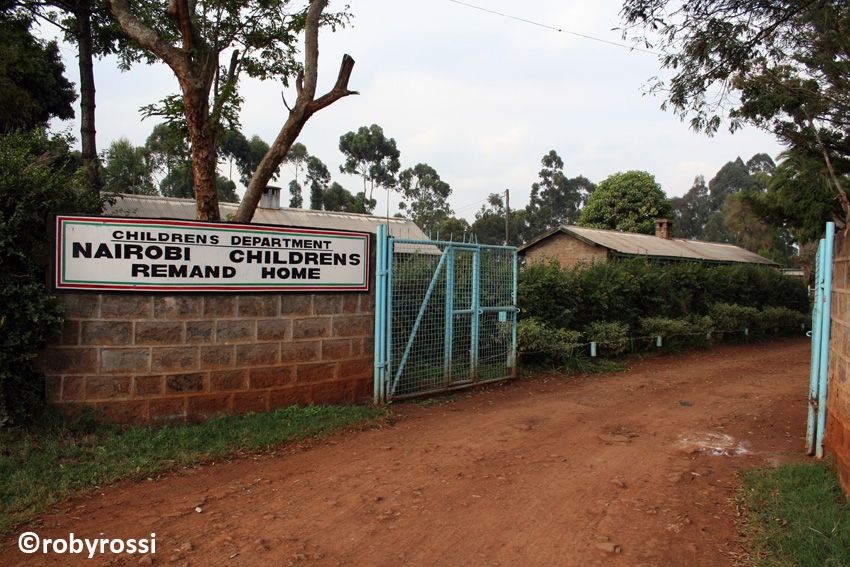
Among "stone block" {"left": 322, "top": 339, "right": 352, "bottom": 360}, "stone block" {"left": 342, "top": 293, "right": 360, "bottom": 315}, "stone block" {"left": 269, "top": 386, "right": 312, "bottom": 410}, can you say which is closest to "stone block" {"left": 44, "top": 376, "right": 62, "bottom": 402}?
"stone block" {"left": 269, "top": 386, "right": 312, "bottom": 410}

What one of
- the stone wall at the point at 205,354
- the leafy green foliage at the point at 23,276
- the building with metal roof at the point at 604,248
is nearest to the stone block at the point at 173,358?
the stone wall at the point at 205,354

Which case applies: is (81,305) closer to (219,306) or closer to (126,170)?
(219,306)

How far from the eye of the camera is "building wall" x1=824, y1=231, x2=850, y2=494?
424cm

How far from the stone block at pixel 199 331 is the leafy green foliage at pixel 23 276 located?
1.11m

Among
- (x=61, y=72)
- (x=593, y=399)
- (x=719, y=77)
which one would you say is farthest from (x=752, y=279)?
(x=61, y=72)

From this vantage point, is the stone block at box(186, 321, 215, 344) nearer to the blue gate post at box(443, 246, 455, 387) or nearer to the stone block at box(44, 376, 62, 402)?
the stone block at box(44, 376, 62, 402)

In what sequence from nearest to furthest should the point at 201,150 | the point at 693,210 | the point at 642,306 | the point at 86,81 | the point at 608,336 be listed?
the point at 201,150
the point at 86,81
the point at 608,336
the point at 642,306
the point at 693,210

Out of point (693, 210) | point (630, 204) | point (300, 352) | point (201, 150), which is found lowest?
point (300, 352)

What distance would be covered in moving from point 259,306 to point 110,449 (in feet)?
6.35

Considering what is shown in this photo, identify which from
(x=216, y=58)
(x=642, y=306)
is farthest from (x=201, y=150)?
(x=642, y=306)

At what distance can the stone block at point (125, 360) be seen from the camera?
5402 millimetres

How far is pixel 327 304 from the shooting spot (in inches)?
261

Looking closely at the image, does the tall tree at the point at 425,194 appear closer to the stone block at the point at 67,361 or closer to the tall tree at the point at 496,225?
the tall tree at the point at 496,225

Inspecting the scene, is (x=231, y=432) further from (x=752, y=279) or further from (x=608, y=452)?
(x=752, y=279)
